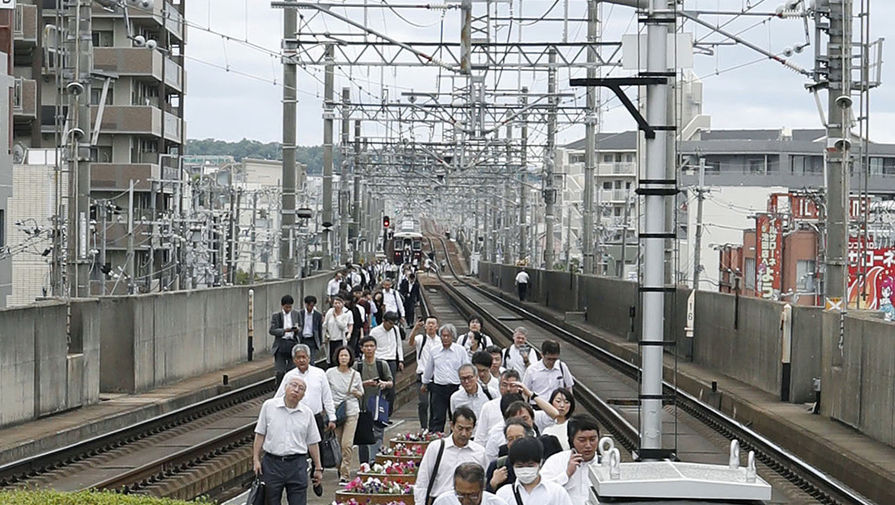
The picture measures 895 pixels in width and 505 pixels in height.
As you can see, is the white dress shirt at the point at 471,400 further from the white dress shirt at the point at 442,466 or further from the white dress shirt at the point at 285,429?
the white dress shirt at the point at 442,466

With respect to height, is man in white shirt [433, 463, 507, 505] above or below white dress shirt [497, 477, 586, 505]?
above

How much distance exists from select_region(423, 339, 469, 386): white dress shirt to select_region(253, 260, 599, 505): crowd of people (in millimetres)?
11

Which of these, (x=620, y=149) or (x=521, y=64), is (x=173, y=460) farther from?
(x=620, y=149)

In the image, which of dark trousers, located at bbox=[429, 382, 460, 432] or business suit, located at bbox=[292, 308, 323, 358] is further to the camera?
business suit, located at bbox=[292, 308, 323, 358]

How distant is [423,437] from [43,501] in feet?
16.4

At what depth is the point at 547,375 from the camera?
14.3m

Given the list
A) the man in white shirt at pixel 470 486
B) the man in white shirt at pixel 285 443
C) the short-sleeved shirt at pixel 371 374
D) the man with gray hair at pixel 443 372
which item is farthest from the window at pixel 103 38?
the man in white shirt at pixel 470 486

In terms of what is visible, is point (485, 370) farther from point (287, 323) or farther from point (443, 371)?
point (287, 323)

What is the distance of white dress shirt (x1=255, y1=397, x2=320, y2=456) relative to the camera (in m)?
12.2

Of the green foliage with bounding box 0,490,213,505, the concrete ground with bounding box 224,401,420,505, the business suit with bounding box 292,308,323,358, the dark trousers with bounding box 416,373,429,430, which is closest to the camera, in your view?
the green foliage with bounding box 0,490,213,505

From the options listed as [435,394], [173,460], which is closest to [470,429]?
[435,394]

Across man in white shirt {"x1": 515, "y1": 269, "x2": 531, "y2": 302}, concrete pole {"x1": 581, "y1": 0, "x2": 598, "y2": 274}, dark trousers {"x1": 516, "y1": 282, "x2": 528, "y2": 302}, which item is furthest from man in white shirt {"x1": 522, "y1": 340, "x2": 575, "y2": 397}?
dark trousers {"x1": 516, "y1": 282, "x2": 528, "y2": 302}

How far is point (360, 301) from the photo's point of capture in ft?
95.7

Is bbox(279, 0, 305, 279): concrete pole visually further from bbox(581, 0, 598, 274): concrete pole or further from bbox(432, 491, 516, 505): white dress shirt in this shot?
bbox(432, 491, 516, 505): white dress shirt
